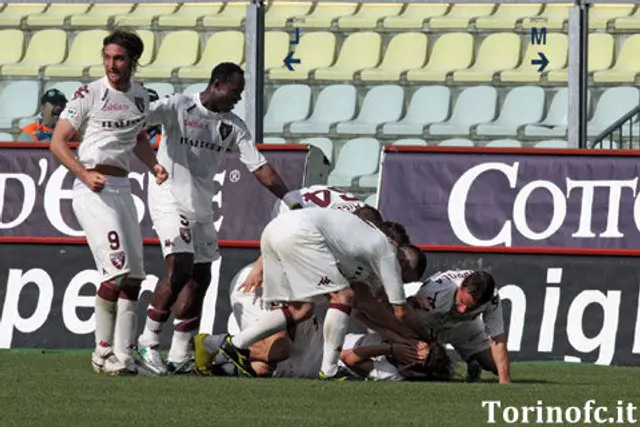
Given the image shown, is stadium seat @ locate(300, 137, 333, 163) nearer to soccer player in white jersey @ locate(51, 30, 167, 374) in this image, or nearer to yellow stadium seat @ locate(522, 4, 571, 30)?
yellow stadium seat @ locate(522, 4, 571, 30)

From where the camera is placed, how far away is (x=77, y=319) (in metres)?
12.9

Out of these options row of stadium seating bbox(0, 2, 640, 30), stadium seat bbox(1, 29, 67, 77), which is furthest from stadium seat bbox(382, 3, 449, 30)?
stadium seat bbox(1, 29, 67, 77)

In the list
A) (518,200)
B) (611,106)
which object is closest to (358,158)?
(611,106)

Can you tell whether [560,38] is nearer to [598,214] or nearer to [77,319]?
[598,214]

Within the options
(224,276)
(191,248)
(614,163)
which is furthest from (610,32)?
(191,248)

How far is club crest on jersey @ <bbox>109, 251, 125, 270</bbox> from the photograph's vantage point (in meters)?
10.1

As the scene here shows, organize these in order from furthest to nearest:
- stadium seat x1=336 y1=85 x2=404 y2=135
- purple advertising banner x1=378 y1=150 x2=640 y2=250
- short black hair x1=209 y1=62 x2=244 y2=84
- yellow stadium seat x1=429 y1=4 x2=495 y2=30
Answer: yellow stadium seat x1=429 y1=4 x2=495 y2=30, stadium seat x1=336 y1=85 x2=404 y2=135, purple advertising banner x1=378 y1=150 x2=640 y2=250, short black hair x1=209 y1=62 x2=244 y2=84

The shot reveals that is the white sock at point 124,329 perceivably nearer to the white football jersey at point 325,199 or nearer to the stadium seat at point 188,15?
the white football jersey at point 325,199

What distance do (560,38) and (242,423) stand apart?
10.4 m

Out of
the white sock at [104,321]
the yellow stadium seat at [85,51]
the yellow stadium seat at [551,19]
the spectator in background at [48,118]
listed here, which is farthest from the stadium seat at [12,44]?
the white sock at [104,321]

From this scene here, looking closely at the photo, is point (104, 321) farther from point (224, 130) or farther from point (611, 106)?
point (611, 106)

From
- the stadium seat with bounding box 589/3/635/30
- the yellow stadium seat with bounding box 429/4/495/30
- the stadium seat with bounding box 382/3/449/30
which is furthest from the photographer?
the stadium seat with bounding box 382/3/449/30

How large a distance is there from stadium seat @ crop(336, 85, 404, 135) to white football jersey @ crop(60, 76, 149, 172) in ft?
22.6

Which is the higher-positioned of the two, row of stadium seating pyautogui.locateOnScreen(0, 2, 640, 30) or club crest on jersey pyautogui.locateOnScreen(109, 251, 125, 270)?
row of stadium seating pyautogui.locateOnScreen(0, 2, 640, 30)
